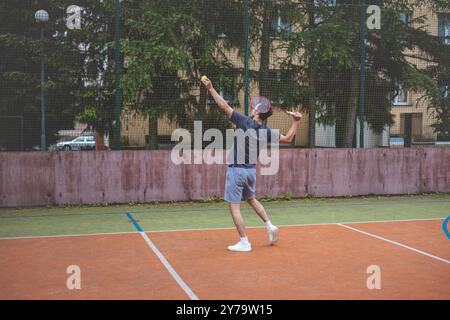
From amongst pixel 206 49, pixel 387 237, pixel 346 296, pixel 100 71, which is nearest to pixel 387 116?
pixel 206 49

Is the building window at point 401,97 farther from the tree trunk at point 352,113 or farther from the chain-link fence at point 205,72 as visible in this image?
the tree trunk at point 352,113

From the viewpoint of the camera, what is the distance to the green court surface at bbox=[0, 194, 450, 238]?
950cm

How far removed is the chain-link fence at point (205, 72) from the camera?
40.1 ft

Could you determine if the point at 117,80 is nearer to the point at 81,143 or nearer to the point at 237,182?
the point at 81,143

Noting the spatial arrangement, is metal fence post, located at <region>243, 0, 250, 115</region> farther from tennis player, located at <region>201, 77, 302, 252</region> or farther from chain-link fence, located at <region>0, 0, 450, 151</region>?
tennis player, located at <region>201, 77, 302, 252</region>

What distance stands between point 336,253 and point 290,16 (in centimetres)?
867

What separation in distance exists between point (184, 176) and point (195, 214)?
172 cm

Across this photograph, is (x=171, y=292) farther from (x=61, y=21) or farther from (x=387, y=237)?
(x=61, y=21)

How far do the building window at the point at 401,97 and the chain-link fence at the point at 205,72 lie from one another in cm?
4

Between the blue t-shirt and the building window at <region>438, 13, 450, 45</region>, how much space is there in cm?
1050

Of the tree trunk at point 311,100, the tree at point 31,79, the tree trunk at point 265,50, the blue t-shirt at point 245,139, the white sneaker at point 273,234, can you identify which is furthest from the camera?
the tree trunk at point 311,100

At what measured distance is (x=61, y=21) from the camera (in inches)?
596

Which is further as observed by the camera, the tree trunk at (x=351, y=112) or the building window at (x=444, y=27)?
the building window at (x=444, y=27)

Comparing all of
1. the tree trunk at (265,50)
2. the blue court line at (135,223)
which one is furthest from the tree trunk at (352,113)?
the blue court line at (135,223)
